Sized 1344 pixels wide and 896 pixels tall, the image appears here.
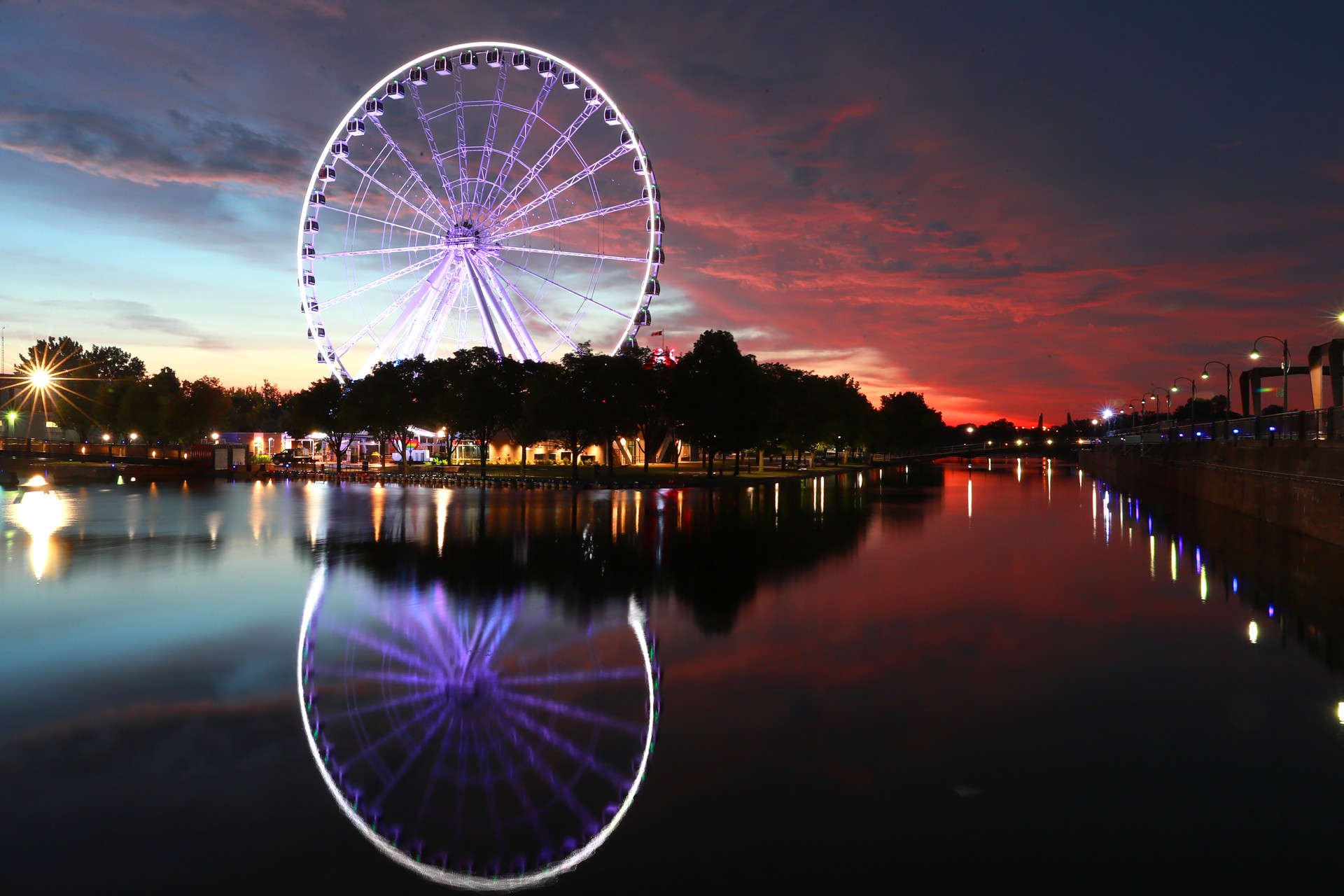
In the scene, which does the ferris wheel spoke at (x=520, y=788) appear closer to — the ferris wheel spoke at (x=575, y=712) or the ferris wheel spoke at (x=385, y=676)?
the ferris wheel spoke at (x=575, y=712)

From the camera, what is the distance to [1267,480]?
3241 centimetres

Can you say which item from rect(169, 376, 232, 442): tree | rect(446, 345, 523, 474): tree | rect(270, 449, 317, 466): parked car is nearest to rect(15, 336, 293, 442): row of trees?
rect(169, 376, 232, 442): tree

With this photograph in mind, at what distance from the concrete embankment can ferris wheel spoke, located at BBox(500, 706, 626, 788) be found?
2320cm

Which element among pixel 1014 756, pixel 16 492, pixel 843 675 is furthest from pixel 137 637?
pixel 16 492

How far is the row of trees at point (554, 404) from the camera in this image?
6606 centimetres

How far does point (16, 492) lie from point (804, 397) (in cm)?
6667

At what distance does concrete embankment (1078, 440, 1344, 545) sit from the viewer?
24625 millimetres

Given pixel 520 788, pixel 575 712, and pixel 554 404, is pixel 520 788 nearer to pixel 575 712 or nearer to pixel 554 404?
pixel 575 712

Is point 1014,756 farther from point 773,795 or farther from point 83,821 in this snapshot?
point 83,821

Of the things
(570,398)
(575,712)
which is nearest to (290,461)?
(570,398)

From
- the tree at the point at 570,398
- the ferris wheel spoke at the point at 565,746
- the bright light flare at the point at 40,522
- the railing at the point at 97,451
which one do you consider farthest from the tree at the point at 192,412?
the ferris wheel spoke at the point at 565,746

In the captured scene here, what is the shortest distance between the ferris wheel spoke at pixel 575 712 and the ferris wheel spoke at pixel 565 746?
0.86 ft

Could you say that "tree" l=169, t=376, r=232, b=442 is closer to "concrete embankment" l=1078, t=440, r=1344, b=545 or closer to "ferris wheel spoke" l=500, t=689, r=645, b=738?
"concrete embankment" l=1078, t=440, r=1344, b=545

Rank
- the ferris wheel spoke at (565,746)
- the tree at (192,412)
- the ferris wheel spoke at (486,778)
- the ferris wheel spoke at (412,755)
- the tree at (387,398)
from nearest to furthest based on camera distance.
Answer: the ferris wheel spoke at (486,778)
the ferris wheel spoke at (412,755)
the ferris wheel spoke at (565,746)
the tree at (387,398)
the tree at (192,412)
